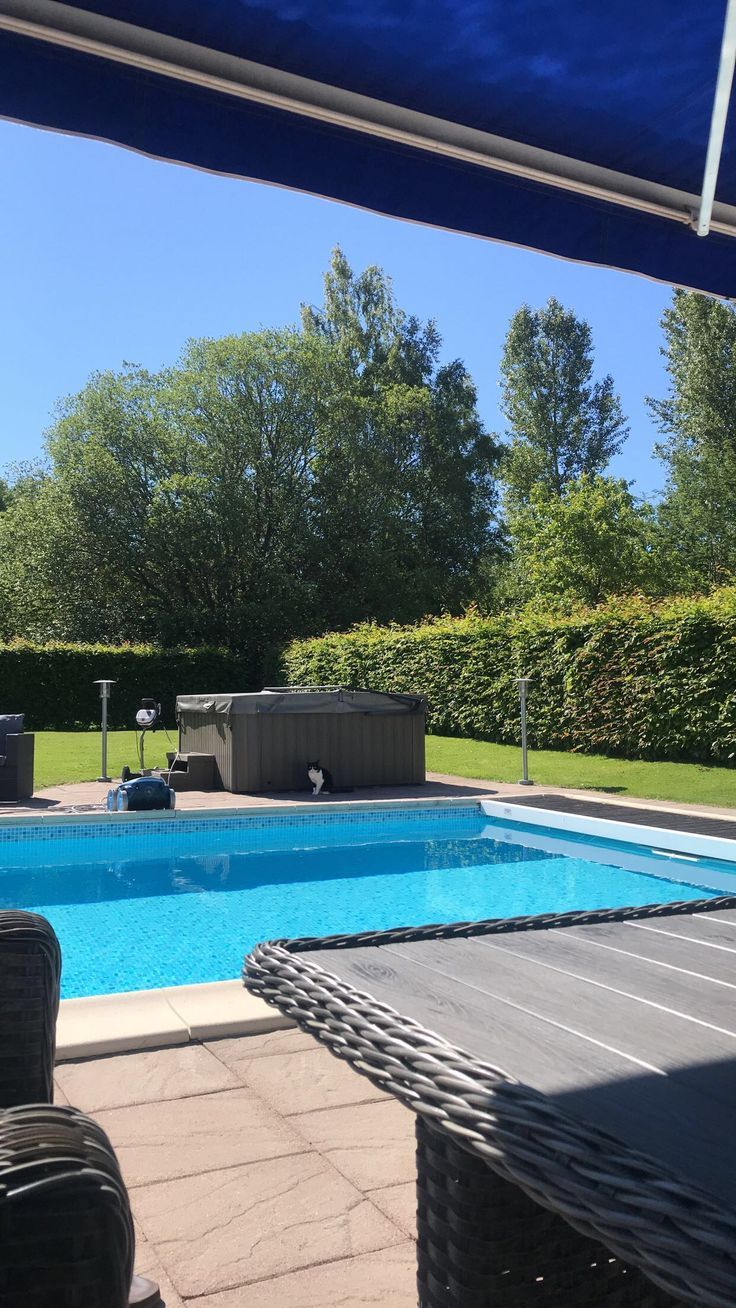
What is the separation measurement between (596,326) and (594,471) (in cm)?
457

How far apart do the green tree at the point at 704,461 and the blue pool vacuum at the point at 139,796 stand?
56.9 feet

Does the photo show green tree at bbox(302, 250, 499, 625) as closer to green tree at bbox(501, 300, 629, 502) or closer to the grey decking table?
green tree at bbox(501, 300, 629, 502)

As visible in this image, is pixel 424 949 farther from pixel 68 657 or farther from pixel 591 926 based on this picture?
pixel 68 657

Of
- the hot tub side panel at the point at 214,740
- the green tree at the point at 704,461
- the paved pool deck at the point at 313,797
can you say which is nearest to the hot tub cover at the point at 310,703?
the hot tub side panel at the point at 214,740

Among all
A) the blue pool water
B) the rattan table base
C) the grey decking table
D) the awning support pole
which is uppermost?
the awning support pole

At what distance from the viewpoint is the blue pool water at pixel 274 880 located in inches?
244

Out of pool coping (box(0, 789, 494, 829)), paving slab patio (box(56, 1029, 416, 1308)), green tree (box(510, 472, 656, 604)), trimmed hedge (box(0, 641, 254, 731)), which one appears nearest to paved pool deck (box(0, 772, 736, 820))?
pool coping (box(0, 789, 494, 829))

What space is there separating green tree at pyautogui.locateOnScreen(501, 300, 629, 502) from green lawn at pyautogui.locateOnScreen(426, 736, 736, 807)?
16807 millimetres

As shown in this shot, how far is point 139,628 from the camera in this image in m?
26.7

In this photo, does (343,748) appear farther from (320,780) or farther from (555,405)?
(555,405)

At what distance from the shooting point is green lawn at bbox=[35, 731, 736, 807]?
1119 cm

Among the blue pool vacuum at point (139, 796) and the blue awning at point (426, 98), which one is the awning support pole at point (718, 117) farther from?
the blue pool vacuum at point (139, 796)

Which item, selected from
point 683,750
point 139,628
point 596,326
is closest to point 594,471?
point 596,326

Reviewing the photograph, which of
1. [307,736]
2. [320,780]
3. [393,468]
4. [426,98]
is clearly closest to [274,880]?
[320,780]
